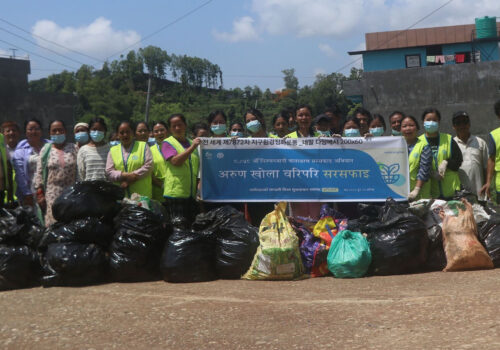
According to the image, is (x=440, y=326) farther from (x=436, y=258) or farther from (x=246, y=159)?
(x=246, y=159)

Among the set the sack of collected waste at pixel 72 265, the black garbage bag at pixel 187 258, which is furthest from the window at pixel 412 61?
the sack of collected waste at pixel 72 265

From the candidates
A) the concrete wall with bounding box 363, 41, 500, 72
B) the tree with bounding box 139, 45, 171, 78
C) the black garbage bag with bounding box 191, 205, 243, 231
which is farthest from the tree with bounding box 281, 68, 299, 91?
the black garbage bag with bounding box 191, 205, 243, 231

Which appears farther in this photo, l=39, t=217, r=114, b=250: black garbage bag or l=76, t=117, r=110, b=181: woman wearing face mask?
l=76, t=117, r=110, b=181: woman wearing face mask

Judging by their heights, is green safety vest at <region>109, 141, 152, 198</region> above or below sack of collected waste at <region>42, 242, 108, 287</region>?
above

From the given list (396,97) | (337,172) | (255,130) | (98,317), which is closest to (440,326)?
(98,317)

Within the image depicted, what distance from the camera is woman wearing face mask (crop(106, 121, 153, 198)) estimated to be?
671 centimetres

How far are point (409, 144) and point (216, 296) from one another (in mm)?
2968

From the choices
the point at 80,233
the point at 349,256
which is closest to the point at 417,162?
the point at 349,256

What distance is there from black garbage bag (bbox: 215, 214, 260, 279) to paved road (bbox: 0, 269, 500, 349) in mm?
239

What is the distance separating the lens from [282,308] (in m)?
4.77

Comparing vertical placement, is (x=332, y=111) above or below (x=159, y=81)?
below

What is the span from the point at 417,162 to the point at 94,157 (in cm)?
350

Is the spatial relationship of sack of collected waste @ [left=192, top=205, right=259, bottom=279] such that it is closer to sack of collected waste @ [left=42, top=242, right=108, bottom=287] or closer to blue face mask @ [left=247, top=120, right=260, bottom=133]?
sack of collected waste @ [left=42, top=242, right=108, bottom=287]

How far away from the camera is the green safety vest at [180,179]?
664 cm
